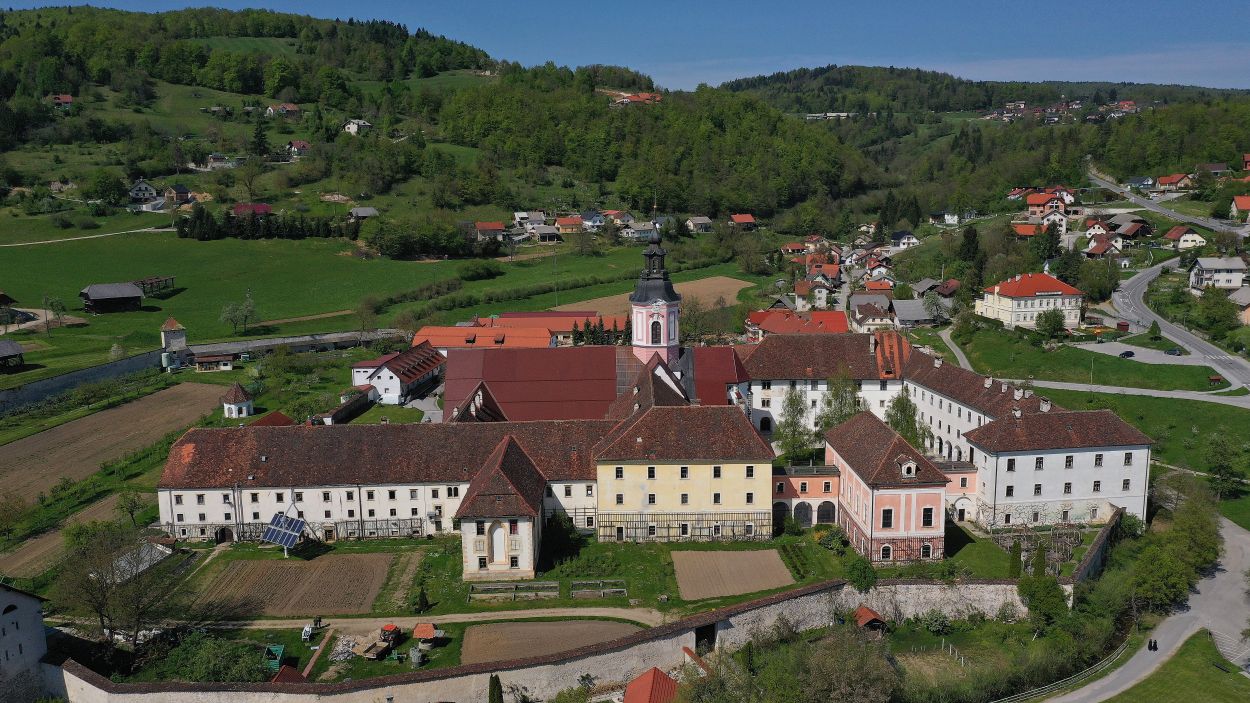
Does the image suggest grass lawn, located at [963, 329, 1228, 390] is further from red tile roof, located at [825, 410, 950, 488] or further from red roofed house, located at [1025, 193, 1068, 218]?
red roofed house, located at [1025, 193, 1068, 218]

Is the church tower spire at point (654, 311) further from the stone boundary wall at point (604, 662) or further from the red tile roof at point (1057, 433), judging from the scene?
the stone boundary wall at point (604, 662)

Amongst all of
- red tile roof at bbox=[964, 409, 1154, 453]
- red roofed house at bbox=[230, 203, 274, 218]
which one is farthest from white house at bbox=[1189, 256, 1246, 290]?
red roofed house at bbox=[230, 203, 274, 218]

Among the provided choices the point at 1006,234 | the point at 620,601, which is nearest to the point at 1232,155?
the point at 1006,234

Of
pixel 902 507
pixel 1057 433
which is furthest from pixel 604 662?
pixel 1057 433

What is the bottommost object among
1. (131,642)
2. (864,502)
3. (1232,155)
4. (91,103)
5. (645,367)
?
(131,642)

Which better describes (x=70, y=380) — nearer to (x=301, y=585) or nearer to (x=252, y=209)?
(x=301, y=585)

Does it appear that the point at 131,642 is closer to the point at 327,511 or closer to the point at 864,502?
the point at 327,511

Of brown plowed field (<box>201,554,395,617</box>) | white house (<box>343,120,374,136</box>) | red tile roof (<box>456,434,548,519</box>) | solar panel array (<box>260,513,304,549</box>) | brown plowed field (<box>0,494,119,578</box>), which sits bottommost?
brown plowed field (<box>201,554,395,617</box>)
